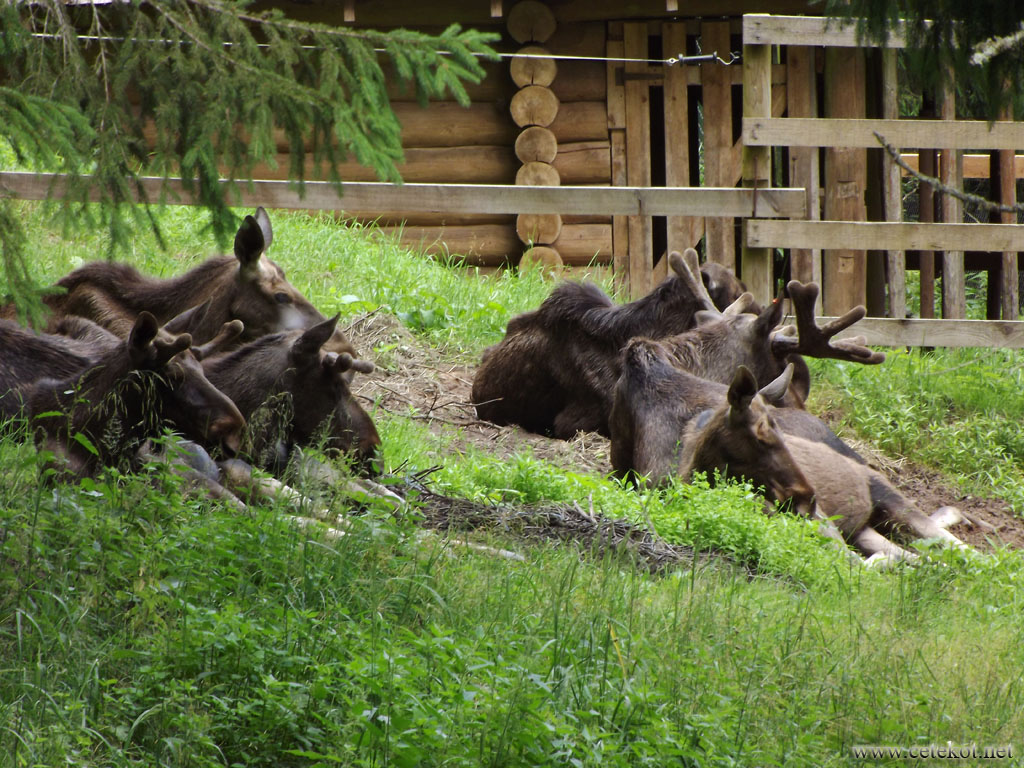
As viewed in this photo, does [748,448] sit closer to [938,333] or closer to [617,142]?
[938,333]

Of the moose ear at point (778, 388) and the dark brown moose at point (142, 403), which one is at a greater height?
the dark brown moose at point (142, 403)

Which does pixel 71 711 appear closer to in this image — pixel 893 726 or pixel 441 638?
pixel 441 638

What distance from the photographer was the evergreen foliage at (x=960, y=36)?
3590 millimetres

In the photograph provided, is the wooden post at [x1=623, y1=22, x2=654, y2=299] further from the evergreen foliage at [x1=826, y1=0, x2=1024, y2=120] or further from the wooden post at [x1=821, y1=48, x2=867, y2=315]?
the evergreen foliage at [x1=826, y1=0, x2=1024, y2=120]

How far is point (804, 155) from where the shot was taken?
11461mm

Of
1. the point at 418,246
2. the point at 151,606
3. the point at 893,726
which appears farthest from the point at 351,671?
the point at 418,246

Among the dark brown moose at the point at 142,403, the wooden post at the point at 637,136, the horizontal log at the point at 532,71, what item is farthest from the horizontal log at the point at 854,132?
the dark brown moose at the point at 142,403

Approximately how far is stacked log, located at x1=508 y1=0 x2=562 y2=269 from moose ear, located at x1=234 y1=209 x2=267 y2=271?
6245 mm

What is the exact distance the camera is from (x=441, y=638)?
3.46 meters

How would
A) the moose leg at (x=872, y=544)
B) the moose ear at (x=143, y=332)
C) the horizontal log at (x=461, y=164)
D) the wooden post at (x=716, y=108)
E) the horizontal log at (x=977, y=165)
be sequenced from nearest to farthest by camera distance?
the moose ear at (x=143, y=332)
the moose leg at (x=872, y=544)
the wooden post at (x=716, y=108)
the horizontal log at (x=461, y=164)
the horizontal log at (x=977, y=165)

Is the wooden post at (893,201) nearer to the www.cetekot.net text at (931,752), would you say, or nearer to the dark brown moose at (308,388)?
the dark brown moose at (308,388)

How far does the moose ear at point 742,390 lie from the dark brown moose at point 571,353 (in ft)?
8.13

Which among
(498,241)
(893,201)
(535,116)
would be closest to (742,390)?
(893,201)

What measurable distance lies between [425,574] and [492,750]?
124 cm
